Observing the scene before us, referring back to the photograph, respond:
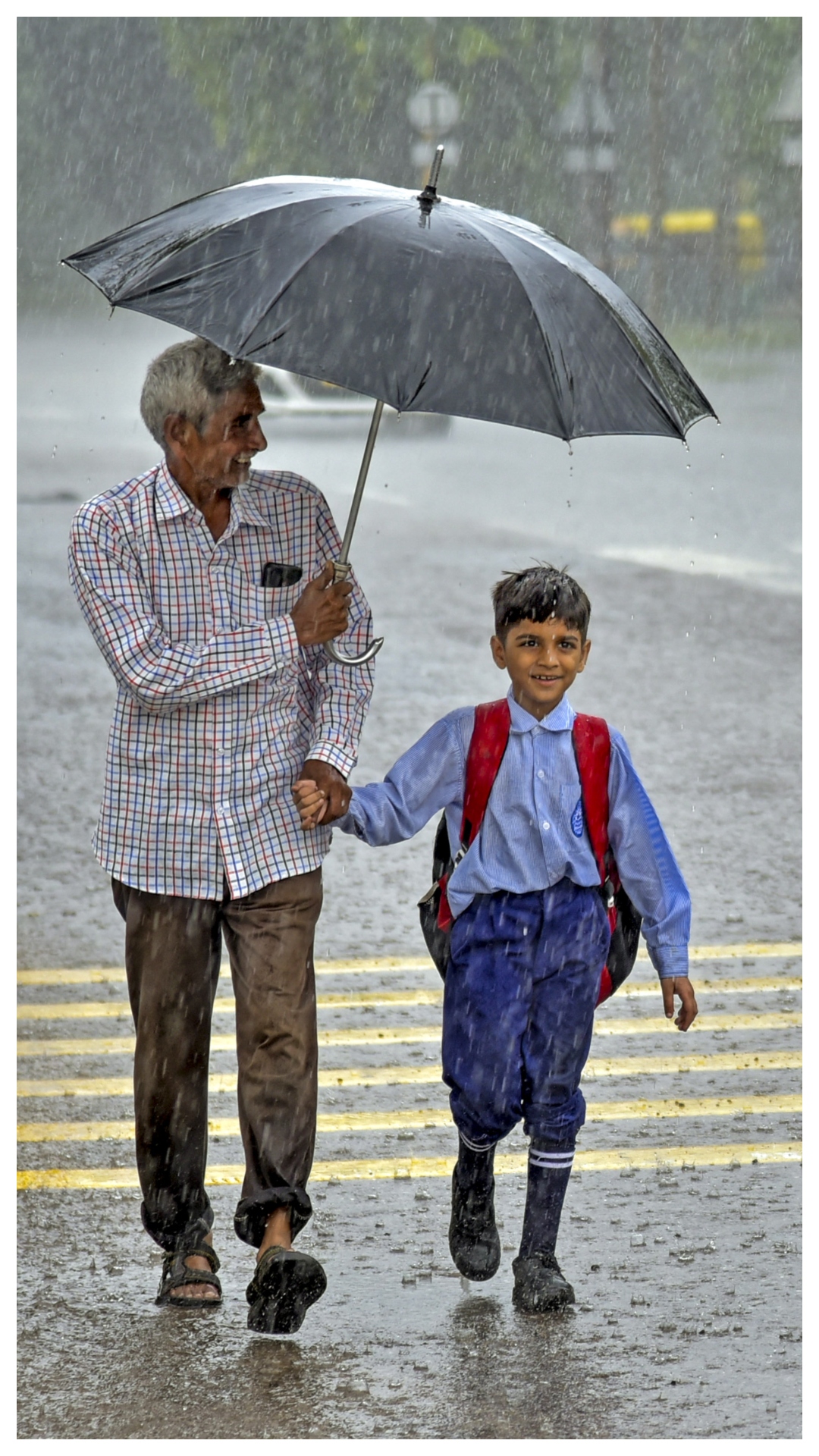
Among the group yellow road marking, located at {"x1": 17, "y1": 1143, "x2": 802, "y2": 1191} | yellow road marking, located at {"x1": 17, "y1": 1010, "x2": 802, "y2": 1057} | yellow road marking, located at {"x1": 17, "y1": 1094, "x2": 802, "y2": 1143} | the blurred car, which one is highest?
the blurred car

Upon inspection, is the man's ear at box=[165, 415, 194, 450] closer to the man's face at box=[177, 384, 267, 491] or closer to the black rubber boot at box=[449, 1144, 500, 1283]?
the man's face at box=[177, 384, 267, 491]

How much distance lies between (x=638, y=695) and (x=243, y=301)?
24.1 ft

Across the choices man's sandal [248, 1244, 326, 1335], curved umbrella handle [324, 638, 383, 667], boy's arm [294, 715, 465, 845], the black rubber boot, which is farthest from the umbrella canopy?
man's sandal [248, 1244, 326, 1335]

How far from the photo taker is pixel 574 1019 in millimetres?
4496

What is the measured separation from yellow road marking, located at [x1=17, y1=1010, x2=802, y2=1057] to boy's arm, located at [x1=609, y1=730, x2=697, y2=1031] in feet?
6.31

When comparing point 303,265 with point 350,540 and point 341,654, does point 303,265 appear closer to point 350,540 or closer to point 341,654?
point 350,540

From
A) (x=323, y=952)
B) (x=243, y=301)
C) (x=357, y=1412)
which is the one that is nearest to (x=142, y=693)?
(x=243, y=301)

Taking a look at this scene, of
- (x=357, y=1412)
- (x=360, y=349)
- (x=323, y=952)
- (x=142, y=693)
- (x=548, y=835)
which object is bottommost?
(x=357, y=1412)

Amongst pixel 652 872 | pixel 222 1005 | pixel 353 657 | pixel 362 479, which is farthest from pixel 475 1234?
pixel 222 1005

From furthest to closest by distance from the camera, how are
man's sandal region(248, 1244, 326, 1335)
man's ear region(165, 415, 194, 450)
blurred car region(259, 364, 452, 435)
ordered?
blurred car region(259, 364, 452, 435) → man's ear region(165, 415, 194, 450) → man's sandal region(248, 1244, 326, 1335)

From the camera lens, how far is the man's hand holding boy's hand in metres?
4.34

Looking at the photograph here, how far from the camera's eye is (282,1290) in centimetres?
428

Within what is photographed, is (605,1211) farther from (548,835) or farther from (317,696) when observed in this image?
(317,696)

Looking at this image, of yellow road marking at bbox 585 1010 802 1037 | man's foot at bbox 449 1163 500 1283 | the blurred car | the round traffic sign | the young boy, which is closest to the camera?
the young boy
